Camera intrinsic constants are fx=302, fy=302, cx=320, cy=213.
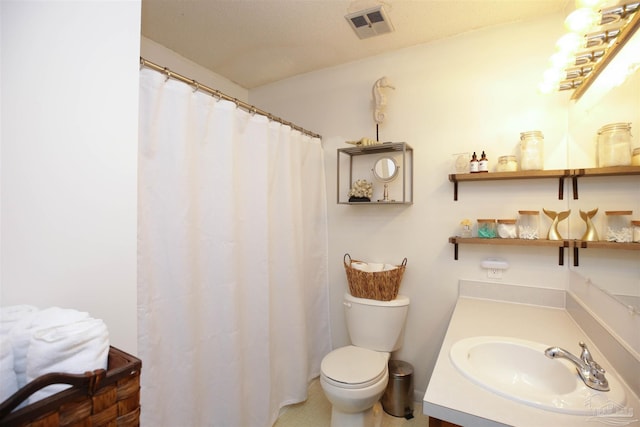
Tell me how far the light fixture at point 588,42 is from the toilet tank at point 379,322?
1.45 meters

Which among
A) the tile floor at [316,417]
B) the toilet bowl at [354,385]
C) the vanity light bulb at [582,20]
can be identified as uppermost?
the vanity light bulb at [582,20]

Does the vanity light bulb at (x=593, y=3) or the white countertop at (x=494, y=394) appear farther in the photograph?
the vanity light bulb at (x=593, y=3)

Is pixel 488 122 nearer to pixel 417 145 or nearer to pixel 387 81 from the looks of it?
pixel 417 145

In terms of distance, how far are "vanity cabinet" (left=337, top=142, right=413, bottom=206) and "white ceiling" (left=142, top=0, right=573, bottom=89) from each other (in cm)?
68

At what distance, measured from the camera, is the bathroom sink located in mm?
838

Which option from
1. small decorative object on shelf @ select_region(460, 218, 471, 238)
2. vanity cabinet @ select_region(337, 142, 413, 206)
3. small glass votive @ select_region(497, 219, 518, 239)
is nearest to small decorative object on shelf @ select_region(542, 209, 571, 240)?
small glass votive @ select_region(497, 219, 518, 239)

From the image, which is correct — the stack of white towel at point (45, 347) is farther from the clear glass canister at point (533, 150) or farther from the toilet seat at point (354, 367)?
the clear glass canister at point (533, 150)

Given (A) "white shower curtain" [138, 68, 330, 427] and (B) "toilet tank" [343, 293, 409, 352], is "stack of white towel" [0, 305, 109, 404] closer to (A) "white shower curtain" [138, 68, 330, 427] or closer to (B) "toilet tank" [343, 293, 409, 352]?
(A) "white shower curtain" [138, 68, 330, 427]

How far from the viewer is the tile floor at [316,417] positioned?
1826mm

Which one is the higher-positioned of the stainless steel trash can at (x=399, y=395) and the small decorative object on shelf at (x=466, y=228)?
the small decorative object on shelf at (x=466, y=228)

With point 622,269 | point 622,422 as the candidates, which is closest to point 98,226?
point 622,422

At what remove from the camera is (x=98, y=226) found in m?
0.81

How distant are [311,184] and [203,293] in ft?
3.63

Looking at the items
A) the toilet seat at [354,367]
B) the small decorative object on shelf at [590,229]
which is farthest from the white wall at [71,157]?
the small decorative object on shelf at [590,229]
